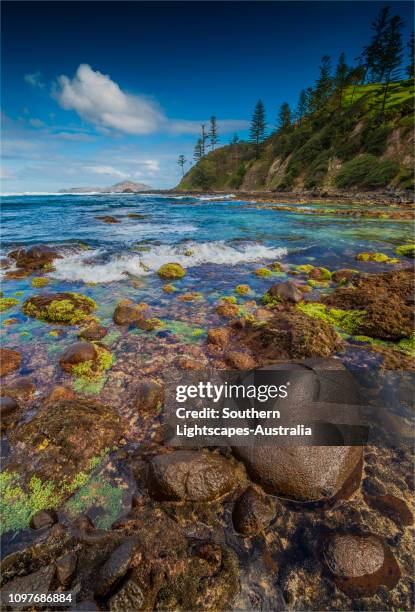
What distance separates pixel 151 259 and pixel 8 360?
8.15 m

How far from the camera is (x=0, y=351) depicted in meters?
5.43

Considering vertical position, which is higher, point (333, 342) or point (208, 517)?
point (333, 342)

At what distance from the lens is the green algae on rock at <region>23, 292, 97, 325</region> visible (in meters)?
6.97

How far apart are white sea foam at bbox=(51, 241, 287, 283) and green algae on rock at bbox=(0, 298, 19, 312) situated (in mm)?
2468

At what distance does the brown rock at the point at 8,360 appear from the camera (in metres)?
5.09

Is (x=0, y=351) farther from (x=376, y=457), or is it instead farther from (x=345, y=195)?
(x=345, y=195)

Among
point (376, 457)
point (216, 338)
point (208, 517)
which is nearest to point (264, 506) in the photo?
point (208, 517)

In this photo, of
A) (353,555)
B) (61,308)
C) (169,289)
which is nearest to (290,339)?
(353,555)

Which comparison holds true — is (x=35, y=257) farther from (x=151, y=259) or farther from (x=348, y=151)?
(x=348, y=151)

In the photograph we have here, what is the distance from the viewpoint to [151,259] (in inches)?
500

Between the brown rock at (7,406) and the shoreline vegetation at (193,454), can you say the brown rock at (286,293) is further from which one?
the brown rock at (7,406)

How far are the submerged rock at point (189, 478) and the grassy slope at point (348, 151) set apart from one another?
5013 centimetres

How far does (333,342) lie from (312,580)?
399cm

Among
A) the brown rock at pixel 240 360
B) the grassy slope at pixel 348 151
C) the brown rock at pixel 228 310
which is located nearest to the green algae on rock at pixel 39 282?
the brown rock at pixel 228 310
